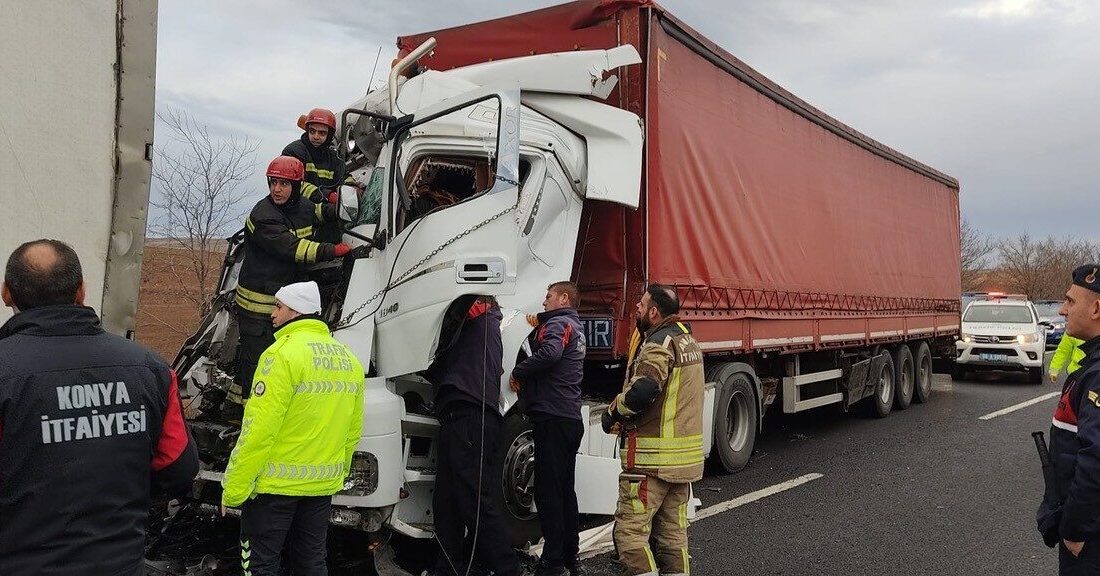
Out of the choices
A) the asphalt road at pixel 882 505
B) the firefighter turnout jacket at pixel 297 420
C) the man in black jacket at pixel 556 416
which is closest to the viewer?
the firefighter turnout jacket at pixel 297 420

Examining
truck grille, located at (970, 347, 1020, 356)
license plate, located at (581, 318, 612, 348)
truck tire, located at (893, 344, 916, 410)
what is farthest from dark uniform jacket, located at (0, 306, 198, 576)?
truck grille, located at (970, 347, 1020, 356)

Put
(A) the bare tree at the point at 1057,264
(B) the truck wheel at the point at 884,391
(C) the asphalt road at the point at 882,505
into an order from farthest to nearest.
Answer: (A) the bare tree at the point at 1057,264 → (B) the truck wheel at the point at 884,391 → (C) the asphalt road at the point at 882,505

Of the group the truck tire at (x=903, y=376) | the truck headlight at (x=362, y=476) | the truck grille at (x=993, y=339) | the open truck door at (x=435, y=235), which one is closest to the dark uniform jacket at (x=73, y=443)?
the truck headlight at (x=362, y=476)

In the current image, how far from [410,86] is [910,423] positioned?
8.56 meters

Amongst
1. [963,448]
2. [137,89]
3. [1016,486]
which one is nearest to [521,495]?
[137,89]

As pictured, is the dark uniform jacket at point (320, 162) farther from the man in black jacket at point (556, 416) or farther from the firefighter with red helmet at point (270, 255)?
the man in black jacket at point (556, 416)

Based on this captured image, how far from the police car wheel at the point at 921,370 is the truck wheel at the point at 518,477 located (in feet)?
31.3

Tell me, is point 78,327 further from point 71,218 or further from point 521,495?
point 521,495

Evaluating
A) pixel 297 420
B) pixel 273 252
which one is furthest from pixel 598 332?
pixel 297 420

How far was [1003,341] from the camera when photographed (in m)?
16.0

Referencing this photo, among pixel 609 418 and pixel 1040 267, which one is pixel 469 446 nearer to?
pixel 609 418

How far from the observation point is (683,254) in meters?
6.27

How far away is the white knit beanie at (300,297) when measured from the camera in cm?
335

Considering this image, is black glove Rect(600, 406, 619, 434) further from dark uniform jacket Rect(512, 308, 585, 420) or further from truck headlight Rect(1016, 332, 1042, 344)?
truck headlight Rect(1016, 332, 1042, 344)
